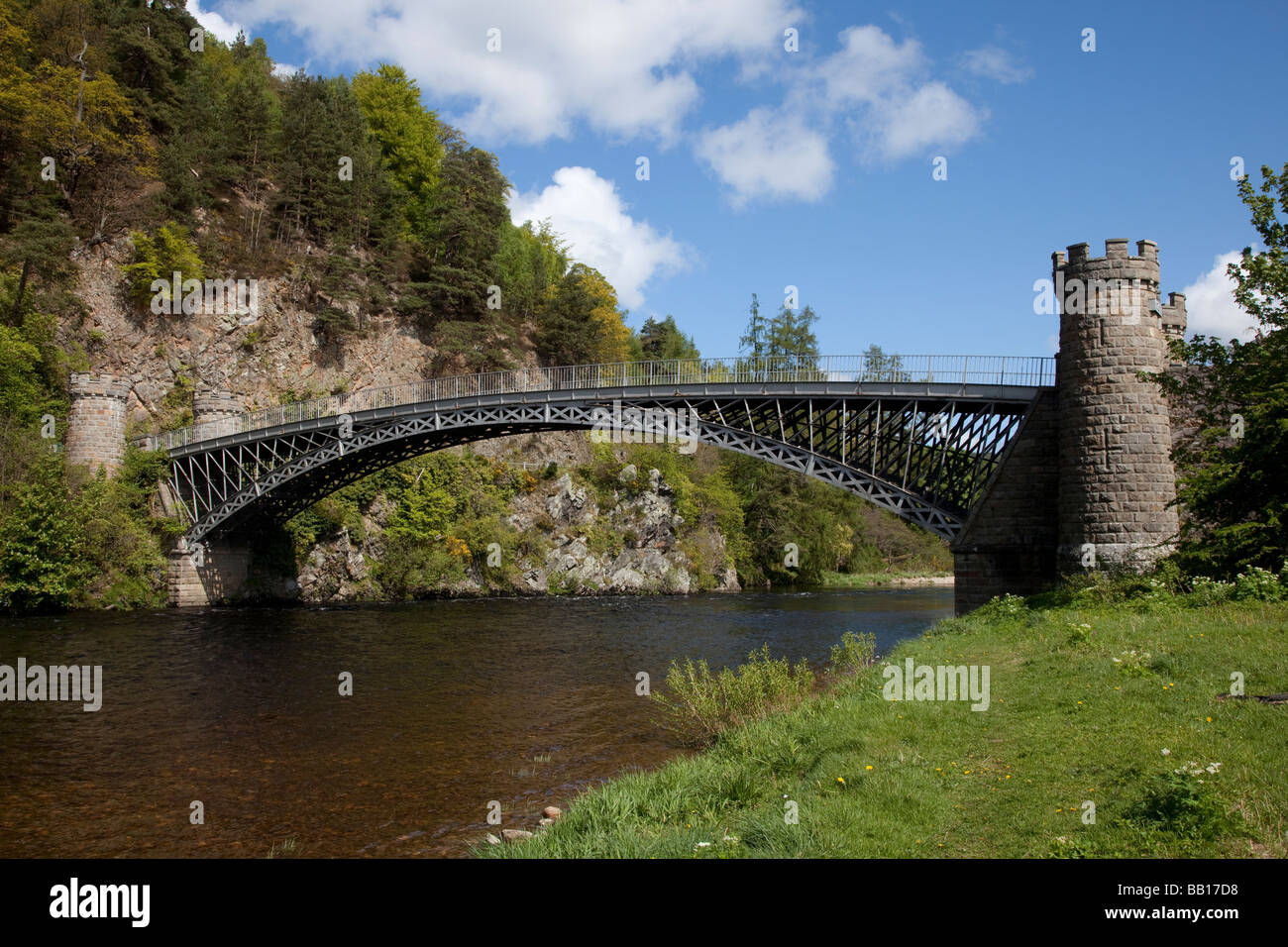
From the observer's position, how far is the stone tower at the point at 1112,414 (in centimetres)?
1862

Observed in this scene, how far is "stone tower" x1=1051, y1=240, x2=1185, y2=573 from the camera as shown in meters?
18.6

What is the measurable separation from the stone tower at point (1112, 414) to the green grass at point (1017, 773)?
26.6 feet

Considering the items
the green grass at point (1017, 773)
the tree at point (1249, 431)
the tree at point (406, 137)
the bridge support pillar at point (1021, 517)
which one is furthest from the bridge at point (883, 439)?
the tree at point (406, 137)

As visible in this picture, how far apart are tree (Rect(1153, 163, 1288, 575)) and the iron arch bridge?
7.29 m

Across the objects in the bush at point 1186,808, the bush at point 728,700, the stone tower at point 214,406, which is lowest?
the bush at point 728,700

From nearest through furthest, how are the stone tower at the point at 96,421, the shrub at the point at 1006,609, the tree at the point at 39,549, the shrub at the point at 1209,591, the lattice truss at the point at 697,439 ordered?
the shrub at the point at 1209,591 < the shrub at the point at 1006,609 < the lattice truss at the point at 697,439 < the tree at the point at 39,549 < the stone tower at the point at 96,421

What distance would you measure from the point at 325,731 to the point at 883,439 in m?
19.1

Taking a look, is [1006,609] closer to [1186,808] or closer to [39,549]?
[1186,808]

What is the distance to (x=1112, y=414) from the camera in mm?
19188

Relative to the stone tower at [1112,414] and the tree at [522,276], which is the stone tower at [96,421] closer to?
the tree at [522,276]

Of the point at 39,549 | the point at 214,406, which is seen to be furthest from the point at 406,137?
the point at 39,549

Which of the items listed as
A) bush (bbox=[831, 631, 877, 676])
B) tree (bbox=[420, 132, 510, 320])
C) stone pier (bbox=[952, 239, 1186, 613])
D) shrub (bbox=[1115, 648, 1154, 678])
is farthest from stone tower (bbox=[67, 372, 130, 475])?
shrub (bbox=[1115, 648, 1154, 678])

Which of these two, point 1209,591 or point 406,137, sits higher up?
point 406,137
